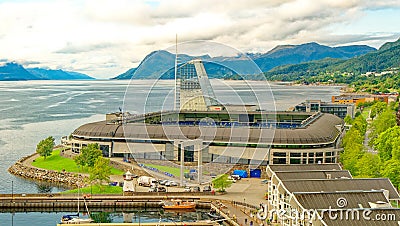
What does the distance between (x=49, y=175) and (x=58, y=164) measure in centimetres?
403

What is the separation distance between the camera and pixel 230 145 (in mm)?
51375

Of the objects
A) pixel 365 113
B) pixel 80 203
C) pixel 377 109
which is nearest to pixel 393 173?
pixel 80 203

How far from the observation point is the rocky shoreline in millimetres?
49037

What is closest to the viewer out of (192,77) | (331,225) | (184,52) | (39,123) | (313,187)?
(331,225)

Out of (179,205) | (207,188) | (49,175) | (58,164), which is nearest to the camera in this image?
(179,205)

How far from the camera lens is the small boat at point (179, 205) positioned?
38.8m

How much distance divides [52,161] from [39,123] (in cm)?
5257

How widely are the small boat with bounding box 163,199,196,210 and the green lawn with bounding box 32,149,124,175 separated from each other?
12490 millimetres

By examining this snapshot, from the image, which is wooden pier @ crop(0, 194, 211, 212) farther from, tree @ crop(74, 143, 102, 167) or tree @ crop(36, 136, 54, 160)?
tree @ crop(36, 136, 54, 160)

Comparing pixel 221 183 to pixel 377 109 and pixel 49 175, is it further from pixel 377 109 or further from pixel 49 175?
pixel 377 109

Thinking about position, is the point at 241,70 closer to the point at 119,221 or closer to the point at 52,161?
the point at 119,221

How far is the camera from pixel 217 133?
5269cm

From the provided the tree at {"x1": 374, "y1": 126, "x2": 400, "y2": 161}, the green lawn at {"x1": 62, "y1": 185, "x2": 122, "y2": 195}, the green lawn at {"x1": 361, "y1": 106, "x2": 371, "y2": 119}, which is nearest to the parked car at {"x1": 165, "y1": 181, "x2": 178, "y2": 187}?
the green lawn at {"x1": 62, "y1": 185, "x2": 122, "y2": 195}

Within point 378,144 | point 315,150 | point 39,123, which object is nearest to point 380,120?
point 378,144
